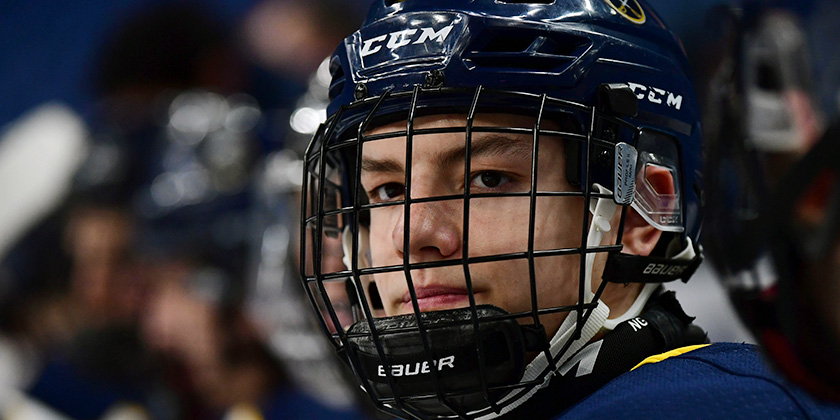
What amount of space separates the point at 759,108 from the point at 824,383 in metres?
0.19

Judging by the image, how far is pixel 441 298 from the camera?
3.97 feet

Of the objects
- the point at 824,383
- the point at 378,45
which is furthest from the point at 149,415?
the point at 824,383

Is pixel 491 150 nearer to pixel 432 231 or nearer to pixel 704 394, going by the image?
pixel 432 231

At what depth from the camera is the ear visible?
4.22ft

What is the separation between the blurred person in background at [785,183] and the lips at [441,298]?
0.58 m

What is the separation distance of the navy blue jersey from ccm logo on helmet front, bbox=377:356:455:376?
162 mm

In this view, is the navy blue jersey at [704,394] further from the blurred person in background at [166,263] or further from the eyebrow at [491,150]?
the blurred person in background at [166,263]

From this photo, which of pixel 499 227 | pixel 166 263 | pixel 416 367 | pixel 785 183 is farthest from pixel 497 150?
pixel 166 263

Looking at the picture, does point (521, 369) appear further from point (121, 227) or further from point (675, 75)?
point (121, 227)

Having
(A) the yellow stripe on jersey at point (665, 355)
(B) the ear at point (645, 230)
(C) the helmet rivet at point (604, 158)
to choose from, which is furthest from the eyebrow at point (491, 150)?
(A) the yellow stripe on jersey at point (665, 355)

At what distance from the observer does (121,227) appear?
338cm

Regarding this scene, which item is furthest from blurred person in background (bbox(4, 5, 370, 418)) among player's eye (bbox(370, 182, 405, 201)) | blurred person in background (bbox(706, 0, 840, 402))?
blurred person in background (bbox(706, 0, 840, 402))

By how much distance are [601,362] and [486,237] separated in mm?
230

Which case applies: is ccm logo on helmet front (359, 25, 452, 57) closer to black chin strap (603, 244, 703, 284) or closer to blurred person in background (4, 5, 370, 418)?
black chin strap (603, 244, 703, 284)
